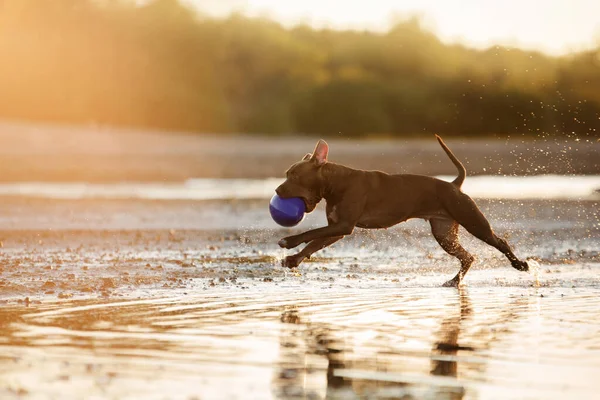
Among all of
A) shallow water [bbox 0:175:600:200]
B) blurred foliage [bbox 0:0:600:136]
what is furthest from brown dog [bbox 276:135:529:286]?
blurred foliage [bbox 0:0:600:136]

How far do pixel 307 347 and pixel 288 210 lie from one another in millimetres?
3088

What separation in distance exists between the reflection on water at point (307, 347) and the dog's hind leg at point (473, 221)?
1.20 meters

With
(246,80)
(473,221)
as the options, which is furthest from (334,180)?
(246,80)

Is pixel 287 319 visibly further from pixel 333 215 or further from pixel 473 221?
pixel 473 221

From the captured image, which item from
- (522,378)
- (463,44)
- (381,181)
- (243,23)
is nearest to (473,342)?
(522,378)

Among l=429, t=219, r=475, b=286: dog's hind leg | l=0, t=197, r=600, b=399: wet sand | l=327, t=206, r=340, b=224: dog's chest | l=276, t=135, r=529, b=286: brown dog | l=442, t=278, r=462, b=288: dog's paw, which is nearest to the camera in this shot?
l=0, t=197, r=600, b=399: wet sand

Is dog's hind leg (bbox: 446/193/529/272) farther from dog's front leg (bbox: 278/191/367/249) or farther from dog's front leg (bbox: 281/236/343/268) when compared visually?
dog's front leg (bbox: 281/236/343/268)

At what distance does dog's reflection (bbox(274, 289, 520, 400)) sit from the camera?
6.71 meters

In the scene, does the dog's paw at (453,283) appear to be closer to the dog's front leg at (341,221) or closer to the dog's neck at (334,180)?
the dog's front leg at (341,221)

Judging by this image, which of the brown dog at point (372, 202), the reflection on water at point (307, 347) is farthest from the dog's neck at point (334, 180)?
the reflection on water at point (307, 347)

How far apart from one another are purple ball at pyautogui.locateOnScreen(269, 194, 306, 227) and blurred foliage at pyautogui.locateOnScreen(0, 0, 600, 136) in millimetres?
28396

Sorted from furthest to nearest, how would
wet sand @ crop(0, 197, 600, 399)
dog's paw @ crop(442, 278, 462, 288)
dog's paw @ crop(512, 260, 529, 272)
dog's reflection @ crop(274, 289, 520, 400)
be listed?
dog's paw @ crop(512, 260, 529, 272)
dog's paw @ crop(442, 278, 462, 288)
wet sand @ crop(0, 197, 600, 399)
dog's reflection @ crop(274, 289, 520, 400)

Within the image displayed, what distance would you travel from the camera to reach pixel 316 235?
1112cm

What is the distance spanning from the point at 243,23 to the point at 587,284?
42.2 m
